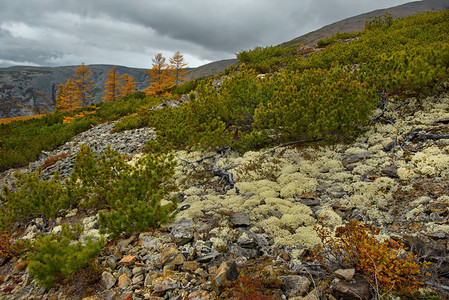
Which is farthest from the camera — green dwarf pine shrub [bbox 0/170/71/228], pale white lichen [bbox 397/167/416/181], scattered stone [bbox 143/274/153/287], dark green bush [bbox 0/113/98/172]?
dark green bush [bbox 0/113/98/172]

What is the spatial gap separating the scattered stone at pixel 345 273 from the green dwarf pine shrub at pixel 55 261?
4053 mm

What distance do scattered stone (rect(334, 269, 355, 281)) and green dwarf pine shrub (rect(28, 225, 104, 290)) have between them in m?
4.05

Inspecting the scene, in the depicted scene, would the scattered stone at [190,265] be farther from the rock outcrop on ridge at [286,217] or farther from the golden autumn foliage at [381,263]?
the golden autumn foliage at [381,263]

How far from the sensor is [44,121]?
25438mm

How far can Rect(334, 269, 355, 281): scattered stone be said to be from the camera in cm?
317

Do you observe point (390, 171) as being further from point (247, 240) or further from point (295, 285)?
point (295, 285)

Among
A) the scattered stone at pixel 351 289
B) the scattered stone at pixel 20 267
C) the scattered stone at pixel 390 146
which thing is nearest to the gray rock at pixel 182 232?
the scattered stone at pixel 351 289

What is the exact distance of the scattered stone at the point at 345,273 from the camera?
3174 mm

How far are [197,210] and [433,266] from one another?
179 inches

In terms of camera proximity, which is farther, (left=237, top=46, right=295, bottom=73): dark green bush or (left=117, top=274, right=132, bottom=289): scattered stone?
(left=237, top=46, right=295, bottom=73): dark green bush

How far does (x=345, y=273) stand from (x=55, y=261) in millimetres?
4592

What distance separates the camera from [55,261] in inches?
152

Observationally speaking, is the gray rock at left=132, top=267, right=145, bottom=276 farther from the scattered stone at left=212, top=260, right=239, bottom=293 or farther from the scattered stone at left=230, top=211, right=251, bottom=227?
the scattered stone at left=230, top=211, right=251, bottom=227

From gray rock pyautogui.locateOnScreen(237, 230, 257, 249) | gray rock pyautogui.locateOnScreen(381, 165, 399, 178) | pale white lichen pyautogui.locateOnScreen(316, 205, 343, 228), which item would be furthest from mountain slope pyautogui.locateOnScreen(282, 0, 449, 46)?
gray rock pyautogui.locateOnScreen(237, 230, 257, 249)
